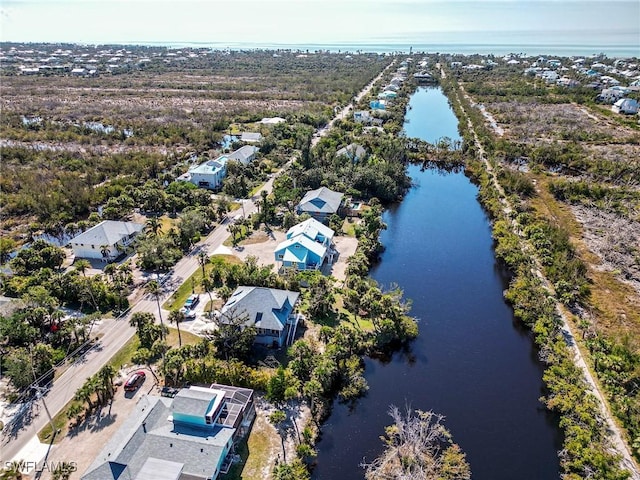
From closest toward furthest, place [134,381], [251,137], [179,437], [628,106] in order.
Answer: [179,437] < [134,381] < [251,137] < [628,106]

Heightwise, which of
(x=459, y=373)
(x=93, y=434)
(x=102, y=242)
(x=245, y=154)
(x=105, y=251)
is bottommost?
(x=459, y=373)

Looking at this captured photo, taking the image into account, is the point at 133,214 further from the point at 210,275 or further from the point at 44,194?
the point at 210,275

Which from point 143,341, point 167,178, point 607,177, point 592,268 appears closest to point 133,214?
point 167,178

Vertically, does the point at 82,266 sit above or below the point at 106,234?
below

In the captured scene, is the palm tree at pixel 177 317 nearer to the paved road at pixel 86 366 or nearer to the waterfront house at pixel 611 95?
the paved road at pixel 86 366

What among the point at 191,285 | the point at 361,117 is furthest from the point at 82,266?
the point at 361,117

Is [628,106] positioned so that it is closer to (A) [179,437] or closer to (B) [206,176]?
(B) [206,176]
